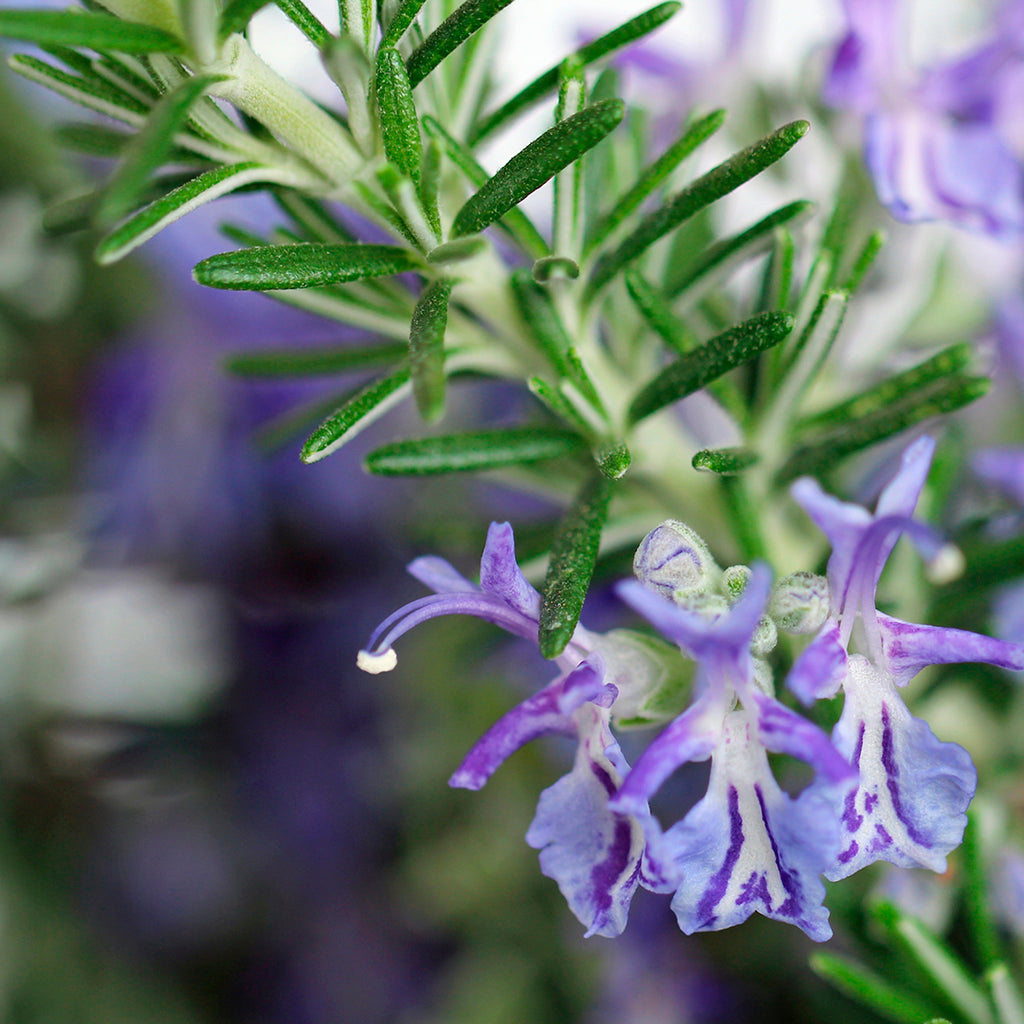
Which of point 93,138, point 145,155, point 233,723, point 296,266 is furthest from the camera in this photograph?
point 233,723

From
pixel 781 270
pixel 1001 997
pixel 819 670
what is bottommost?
pixel 1001 997

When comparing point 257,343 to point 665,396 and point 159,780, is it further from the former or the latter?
point 665,396

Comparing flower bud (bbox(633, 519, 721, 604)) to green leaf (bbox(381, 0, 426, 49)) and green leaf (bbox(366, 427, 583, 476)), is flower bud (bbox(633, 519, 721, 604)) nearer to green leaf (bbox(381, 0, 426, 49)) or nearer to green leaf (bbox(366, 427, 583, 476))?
green leaf (bbox(366, 427, 583, 476))

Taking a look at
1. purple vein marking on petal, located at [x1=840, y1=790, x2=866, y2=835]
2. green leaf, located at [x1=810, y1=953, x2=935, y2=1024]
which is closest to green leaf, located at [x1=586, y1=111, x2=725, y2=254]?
purple vein marking on petal, located at [x1=840, y1=790, x2=866, y2=835]

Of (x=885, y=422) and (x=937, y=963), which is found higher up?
(x=885, y=422)

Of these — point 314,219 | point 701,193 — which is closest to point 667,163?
point 701,193

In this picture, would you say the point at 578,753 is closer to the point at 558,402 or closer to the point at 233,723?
the point at 558,402
